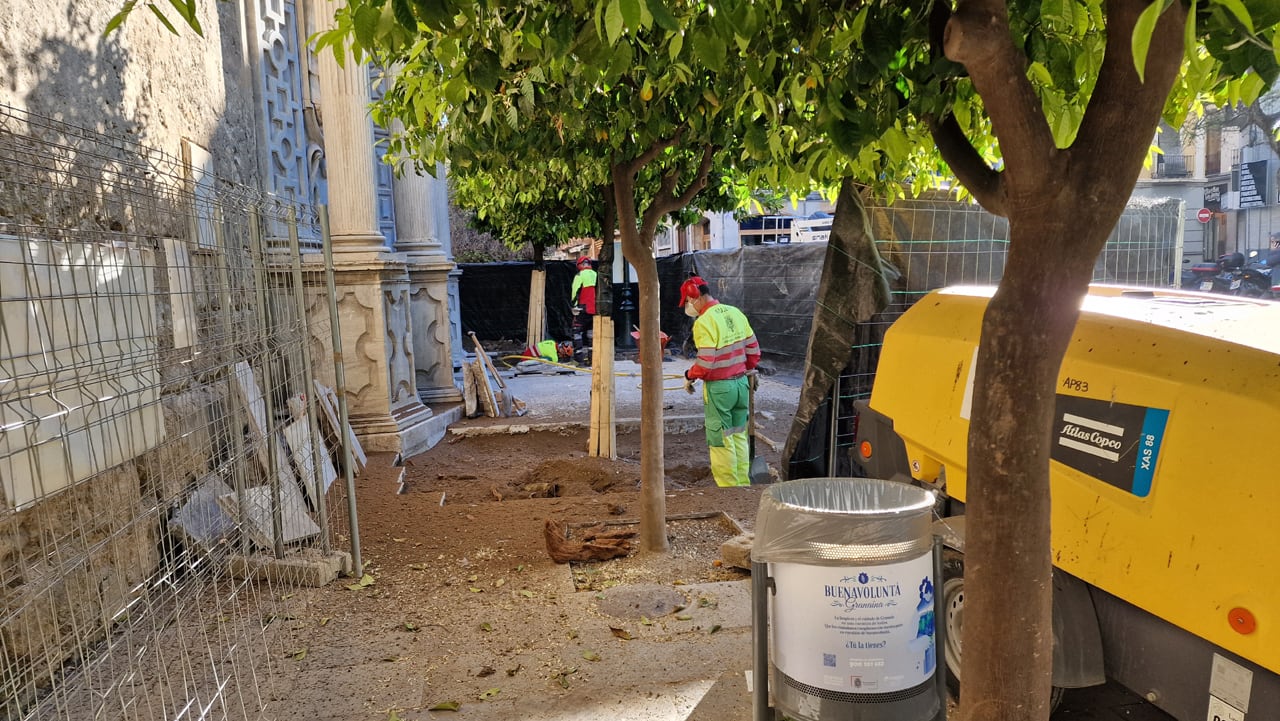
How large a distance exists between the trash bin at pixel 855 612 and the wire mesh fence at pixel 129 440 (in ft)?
5.75

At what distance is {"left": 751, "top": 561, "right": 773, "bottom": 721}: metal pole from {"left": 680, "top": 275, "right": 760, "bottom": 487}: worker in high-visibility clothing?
508cm

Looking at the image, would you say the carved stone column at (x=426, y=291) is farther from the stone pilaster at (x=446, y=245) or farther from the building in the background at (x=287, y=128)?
the stone pilaster at (x=446, y=245)

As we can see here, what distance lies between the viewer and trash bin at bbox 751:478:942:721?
86.0 inches

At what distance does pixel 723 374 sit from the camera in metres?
7.53

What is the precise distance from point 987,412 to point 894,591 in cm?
69

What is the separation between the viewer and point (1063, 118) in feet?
6.40

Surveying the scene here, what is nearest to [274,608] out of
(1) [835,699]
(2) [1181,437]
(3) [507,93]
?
(3) [507,93]

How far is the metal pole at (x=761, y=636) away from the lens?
2.33m

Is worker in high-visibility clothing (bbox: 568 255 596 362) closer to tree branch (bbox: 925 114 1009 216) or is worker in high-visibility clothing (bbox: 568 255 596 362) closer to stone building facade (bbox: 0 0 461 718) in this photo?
stone building facade (bbox: 0 0 461 718)

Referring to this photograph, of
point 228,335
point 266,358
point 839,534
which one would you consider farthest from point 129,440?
point 839,534

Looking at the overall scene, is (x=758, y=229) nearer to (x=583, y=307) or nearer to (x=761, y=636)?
(x=583, y=307)

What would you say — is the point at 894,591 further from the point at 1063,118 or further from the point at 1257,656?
the point at 1063,118

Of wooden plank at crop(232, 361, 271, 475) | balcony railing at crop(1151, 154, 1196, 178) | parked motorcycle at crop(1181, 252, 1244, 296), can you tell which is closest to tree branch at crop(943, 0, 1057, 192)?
wooden plank at crop(232, 361, 271, 475)

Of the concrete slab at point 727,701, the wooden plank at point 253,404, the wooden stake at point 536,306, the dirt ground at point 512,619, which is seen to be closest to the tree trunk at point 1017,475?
the concrete slab at point 727,701
